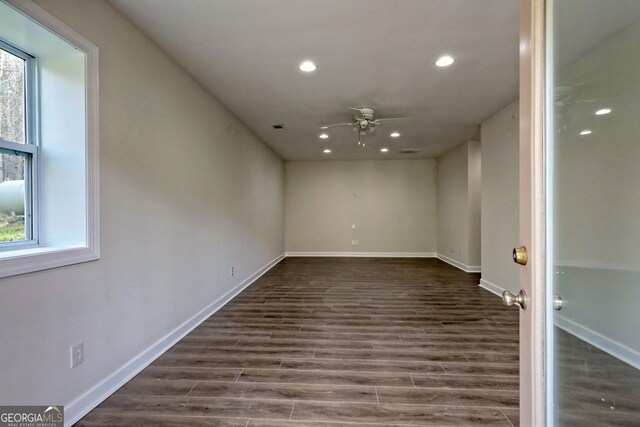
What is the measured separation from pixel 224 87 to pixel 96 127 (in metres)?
1.64

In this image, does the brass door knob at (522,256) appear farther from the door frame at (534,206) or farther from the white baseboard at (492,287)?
the white baseboard at (492,287)

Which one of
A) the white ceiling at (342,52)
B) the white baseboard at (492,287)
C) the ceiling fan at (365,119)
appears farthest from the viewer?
the white baseboard at (492,287)

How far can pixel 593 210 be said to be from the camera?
1.09 meters

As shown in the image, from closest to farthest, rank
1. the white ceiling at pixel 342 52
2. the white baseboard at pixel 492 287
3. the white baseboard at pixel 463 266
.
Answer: the white ceiling at pixel 342 52 → the white baseboard at pixel 492 287 → the white baseboard at pixel 463 266

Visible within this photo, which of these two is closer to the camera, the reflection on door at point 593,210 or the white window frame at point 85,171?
the reflection on door at point 593,210

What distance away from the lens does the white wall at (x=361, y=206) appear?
732cm

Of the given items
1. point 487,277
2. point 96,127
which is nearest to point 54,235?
point 96,127

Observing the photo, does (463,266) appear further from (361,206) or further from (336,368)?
(336,368)

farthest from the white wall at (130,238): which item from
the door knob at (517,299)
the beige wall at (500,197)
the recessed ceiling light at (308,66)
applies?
the beige wall at (500,197)

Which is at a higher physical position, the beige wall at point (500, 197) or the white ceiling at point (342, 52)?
the white ceiling at point (342, 52)

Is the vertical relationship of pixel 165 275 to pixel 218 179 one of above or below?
below

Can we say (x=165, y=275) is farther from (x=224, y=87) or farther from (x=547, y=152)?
(x=547, y=152)

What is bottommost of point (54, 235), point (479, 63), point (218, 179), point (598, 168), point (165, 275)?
point (165, 275)

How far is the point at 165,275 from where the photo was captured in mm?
2445
